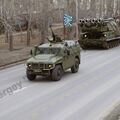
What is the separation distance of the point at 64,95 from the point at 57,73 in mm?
3390

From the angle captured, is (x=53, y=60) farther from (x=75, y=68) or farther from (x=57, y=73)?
(x=75, y=68)

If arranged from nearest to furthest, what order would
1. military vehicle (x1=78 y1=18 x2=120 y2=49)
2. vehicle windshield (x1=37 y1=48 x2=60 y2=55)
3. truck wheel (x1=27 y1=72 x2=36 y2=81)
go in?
truck wheel (x1=27 y1=72 x2=36 y2=81), vehicle windshield (x1=37 y1=48 x2=60 y2=55), military vehicle (x1=78 y1=18 x2=120 y2=49)

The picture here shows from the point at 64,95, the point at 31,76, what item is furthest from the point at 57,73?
the point at 64,95

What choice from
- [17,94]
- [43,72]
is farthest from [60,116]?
[43,72]

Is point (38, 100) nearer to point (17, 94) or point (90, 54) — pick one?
point (17, 94)

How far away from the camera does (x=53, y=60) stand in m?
20.8

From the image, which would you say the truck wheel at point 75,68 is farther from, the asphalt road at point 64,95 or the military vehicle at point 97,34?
the military vehicle at point 97,34

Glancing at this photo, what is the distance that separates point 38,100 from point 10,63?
1145 cm

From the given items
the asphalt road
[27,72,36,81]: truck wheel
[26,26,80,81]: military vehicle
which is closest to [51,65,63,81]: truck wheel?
[26,26,80,81]: military vehicle

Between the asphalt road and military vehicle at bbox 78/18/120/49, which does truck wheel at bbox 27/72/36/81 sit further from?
military vehicle at bbox 78/18/120/49

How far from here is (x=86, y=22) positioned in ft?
124

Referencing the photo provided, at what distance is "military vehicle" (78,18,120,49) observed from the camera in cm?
3669

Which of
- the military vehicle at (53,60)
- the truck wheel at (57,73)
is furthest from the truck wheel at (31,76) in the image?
the truck wheel at (57,73)

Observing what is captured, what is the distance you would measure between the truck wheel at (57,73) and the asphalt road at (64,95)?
0.24m
